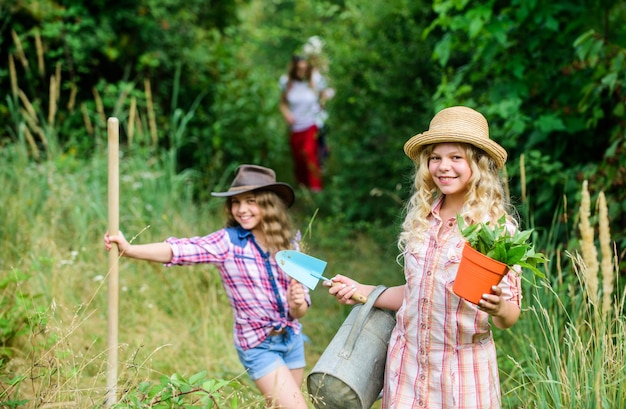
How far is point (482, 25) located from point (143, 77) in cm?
439

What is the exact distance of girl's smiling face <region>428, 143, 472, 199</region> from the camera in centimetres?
272

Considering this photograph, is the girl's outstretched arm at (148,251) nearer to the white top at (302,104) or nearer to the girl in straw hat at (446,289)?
the girl in straw hat at (446,289)

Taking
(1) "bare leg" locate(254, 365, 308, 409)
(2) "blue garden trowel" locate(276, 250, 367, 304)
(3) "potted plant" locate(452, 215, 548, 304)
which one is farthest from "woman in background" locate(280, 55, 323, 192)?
(3) "potted plant" locate(452, 215, 548, 304)

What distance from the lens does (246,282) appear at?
344cm

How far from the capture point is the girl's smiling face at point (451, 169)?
2719mm

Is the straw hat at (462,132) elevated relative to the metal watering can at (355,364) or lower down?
elevated

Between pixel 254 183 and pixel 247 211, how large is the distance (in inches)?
5.6

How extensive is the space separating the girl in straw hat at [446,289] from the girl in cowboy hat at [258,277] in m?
0.65

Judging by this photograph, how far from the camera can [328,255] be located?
6.43m

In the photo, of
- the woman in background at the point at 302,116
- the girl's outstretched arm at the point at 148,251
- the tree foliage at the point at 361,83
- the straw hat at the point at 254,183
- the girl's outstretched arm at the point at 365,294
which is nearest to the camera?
the girl's outstretched arm at the point at 365,294

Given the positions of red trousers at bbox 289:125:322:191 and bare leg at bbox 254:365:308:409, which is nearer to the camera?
bare leg at bbox 254:365:308:409

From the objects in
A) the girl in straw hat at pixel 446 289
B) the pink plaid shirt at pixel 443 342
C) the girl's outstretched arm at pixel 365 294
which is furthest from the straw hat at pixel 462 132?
the girl's outstretched arm at pixel 365 294

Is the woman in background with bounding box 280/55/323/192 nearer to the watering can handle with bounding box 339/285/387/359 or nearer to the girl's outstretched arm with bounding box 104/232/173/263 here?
the girl's outstretched arm with bounding box 104/232/173/263

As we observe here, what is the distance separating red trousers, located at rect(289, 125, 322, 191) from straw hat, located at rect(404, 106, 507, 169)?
19.9 ft
